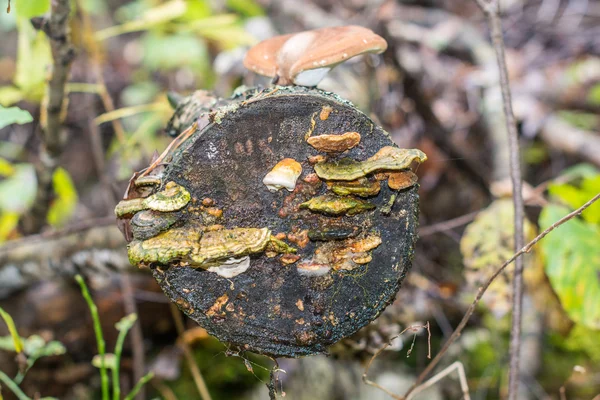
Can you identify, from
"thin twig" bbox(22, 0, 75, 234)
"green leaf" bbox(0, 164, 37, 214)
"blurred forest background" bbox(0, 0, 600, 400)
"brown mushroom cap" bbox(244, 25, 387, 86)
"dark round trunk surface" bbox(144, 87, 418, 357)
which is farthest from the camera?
"green leaf" bbox(0, 164, 37, 214)

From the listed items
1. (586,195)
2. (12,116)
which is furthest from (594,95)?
(12,116)

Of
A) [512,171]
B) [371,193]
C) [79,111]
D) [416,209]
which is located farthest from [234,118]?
[79,111]

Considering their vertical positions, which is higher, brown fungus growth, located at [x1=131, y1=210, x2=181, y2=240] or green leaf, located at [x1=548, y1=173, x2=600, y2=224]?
brown fungus growth, located at [x1=131, y1=210, x2=181, y2=240]

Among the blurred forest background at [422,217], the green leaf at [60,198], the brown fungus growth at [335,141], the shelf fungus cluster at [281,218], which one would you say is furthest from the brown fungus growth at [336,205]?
the green leaf at [60,198]

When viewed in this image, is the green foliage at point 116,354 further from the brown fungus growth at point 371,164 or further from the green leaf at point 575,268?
the green leaf at point 575,268

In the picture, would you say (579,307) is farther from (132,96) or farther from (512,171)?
(132,96)

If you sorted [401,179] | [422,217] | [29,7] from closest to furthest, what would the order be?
[401,179]
[29,7]
[422,217]

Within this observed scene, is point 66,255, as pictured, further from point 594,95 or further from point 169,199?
point 594,95

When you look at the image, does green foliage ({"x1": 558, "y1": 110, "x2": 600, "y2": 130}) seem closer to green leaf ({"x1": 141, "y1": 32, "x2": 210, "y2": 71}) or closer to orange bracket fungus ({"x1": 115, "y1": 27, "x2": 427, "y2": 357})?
green leaf ({"x1": 141, "y1": 32, "x2": 210, "y2": 71})

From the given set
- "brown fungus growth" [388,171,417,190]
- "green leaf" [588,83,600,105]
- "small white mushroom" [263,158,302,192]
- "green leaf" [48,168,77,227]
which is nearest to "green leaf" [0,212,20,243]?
"green leaf" [48,168,77,227]
